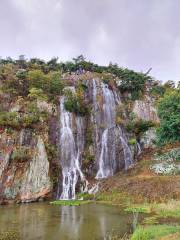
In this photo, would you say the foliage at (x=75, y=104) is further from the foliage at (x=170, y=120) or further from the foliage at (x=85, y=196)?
the foliage at (x=85, y=196)

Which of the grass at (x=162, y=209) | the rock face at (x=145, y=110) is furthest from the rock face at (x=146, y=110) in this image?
the grass at (x=162, y=209)

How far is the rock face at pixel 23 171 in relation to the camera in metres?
26.4

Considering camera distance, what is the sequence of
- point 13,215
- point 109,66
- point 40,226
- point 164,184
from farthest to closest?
1. point 109,66
2. point 164,184
3. point 13,215
4. point 40,226

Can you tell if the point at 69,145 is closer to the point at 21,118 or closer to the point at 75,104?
the point at 21,118

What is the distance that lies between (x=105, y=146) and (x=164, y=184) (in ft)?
33.2

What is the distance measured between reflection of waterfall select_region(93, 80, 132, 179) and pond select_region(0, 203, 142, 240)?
12238 mm

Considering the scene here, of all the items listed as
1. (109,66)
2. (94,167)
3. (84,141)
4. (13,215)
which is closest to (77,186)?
(94,167)

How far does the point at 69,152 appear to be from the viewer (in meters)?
31.9

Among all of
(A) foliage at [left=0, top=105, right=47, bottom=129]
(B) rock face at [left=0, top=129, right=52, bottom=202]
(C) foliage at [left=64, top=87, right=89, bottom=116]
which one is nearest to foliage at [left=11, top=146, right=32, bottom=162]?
(B) rock face at [left=0, top=129, right=52, bottom=202]

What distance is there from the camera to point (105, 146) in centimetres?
3350

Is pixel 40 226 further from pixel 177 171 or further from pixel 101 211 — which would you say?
pixel 177 171

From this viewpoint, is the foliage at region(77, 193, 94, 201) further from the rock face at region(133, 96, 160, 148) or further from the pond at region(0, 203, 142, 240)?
the rock face at region(133, 96, 160, 148)

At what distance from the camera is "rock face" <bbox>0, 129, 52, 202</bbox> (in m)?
26.4

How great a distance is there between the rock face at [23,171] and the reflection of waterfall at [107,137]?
6.11 m
